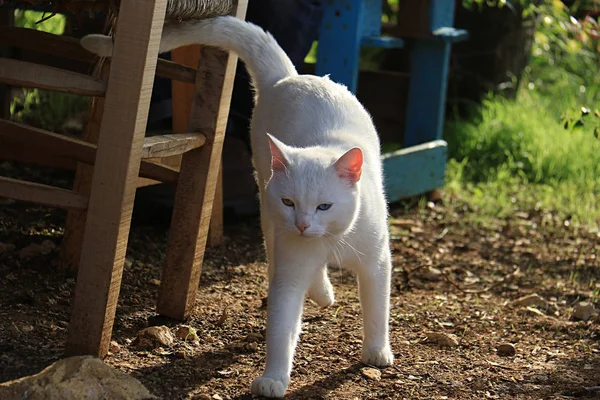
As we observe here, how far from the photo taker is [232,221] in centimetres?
406

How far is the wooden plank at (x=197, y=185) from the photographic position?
2.65m

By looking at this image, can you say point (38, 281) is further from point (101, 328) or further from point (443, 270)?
point (443, 270)

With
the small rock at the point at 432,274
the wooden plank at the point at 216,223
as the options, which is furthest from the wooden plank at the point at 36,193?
the small rock at the point at 432,274

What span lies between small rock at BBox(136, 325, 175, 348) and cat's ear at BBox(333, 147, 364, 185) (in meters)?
0.74

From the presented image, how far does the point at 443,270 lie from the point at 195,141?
1.52 meters

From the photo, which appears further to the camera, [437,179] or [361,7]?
[437,179]

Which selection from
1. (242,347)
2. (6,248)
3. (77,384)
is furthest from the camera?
(6,248)

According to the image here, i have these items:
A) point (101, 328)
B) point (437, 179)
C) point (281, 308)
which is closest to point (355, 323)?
point (281, 308)

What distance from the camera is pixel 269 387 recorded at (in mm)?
2184

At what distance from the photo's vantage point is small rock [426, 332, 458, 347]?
2.76 meters

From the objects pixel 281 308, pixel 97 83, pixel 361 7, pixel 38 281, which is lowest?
pixel 38 281

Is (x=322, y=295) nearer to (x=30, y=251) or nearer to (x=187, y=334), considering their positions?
(x=187, y=334)

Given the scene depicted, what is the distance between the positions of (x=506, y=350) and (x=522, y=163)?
2.68 metres

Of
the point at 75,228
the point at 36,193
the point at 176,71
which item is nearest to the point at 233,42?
the point at 176,71
